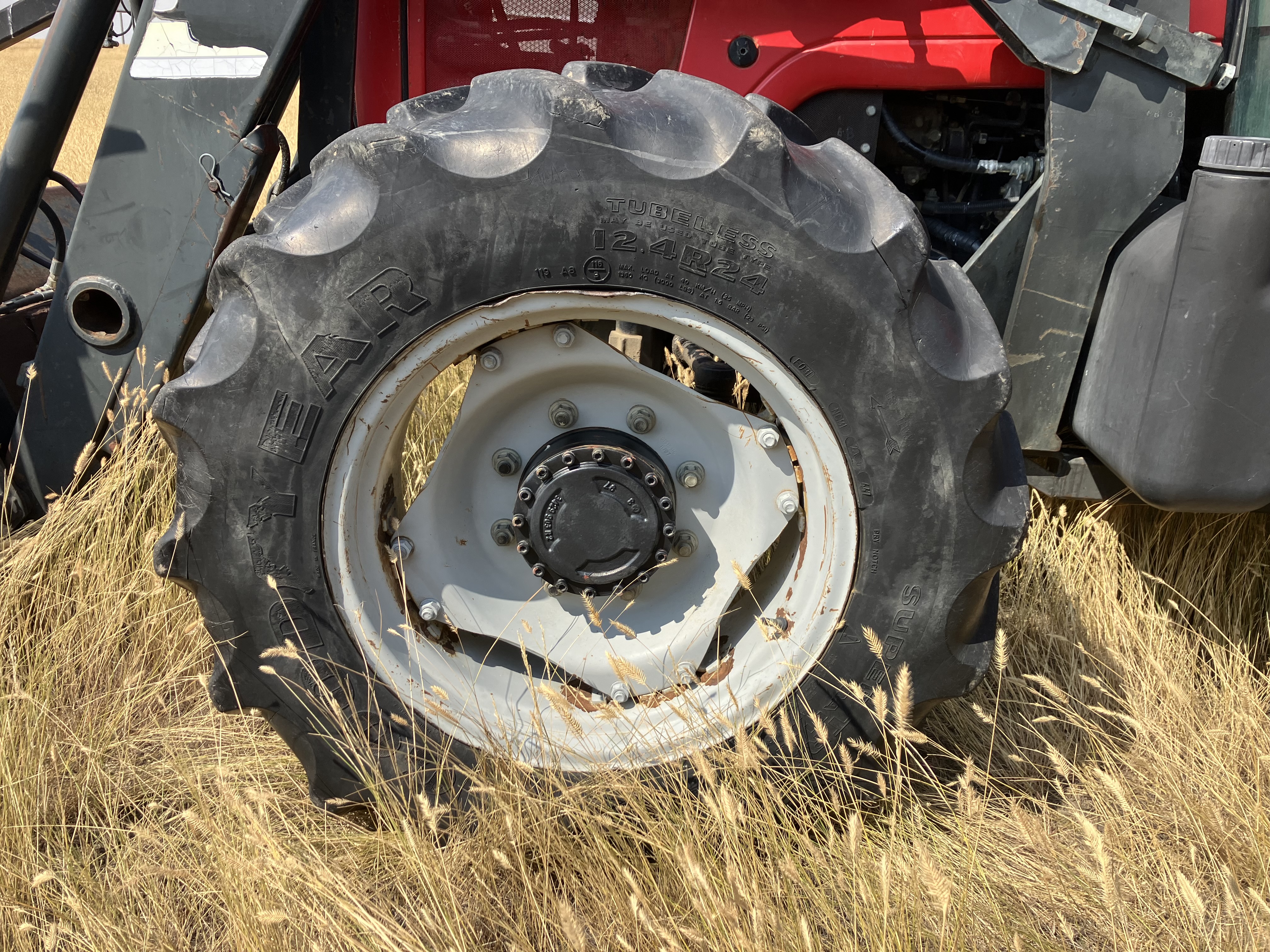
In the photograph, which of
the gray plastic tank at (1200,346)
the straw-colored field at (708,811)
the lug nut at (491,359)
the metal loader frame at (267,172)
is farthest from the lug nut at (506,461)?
the gray plastic tank at (1200,346)

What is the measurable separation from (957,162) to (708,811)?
1520 mm

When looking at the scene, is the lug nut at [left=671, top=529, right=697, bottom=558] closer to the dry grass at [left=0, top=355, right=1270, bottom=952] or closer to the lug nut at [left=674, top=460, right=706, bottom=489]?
the lug nut at [left=674, top=460, right=706, bottom=489]

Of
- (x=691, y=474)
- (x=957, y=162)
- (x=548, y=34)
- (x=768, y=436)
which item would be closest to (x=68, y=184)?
(x=548, y=34)

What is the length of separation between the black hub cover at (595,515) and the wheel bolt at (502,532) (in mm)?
121

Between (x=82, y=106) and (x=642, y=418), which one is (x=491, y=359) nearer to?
(x=642, y=418)

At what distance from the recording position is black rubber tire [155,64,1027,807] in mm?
1691

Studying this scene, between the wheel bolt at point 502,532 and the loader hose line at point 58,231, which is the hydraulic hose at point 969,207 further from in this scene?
the loader hose line at point 58,231

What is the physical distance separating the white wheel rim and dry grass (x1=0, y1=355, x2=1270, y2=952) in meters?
0.12

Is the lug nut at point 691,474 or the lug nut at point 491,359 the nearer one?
the lug nut at point 491,359

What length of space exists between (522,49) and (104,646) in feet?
5.81

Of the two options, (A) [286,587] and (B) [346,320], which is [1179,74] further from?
(A) [286,587]

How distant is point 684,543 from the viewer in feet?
7.00

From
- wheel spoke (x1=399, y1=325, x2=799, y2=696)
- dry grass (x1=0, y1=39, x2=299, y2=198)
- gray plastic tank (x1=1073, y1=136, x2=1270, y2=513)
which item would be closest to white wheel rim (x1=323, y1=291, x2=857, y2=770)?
wheel spoke (x1=399, y1=325, x2=799, y2=696)

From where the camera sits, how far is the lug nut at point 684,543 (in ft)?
6.98
